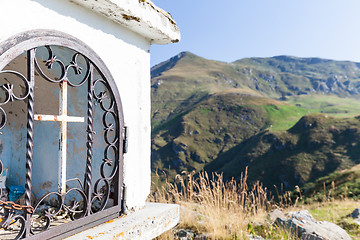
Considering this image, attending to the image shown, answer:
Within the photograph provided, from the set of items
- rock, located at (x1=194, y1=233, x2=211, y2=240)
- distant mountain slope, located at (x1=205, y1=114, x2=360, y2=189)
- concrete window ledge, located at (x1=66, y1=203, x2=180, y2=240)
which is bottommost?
distant mountain slope, located at (x1=205, y1=114, x2=360, y2=189)

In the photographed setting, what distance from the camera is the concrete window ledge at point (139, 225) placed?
6.89 ft

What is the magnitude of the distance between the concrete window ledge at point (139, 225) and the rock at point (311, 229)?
2.06 m

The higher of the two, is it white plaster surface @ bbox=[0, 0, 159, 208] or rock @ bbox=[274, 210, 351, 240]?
white plaster surface @ bbox=[0, 0, 159, 208]

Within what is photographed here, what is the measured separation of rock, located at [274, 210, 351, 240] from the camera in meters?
3.97

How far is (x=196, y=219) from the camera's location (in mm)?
→ 4207

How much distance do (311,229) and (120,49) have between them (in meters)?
3.51

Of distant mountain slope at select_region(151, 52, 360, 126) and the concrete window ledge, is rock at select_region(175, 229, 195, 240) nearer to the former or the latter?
the concrete window ledge

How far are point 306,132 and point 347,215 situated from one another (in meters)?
54.8

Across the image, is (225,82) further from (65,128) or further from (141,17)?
(65,128)

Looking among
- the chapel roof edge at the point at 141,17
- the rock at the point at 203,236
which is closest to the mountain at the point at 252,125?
the rock at the point at 203,236

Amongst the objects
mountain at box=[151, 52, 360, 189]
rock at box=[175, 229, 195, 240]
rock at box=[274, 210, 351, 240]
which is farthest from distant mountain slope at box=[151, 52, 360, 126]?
rock at box=[175, 229, 195, 240]

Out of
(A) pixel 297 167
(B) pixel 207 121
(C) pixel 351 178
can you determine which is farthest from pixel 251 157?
(C) pixel 351 178

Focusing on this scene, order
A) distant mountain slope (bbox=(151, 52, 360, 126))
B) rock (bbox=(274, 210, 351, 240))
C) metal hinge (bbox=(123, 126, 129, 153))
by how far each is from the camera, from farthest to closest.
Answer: distant mountain slope (bbox=(151, 52, 360, 126)) → rock (bbox=(274, 210, 351, 240)) → metal hinge (bbox=(123, 126, 129, 153))

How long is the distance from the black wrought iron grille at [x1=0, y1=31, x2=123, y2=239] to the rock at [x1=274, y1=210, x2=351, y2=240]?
2.84 meters
